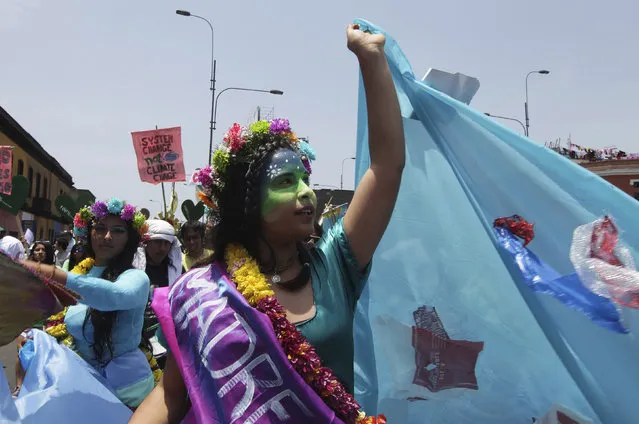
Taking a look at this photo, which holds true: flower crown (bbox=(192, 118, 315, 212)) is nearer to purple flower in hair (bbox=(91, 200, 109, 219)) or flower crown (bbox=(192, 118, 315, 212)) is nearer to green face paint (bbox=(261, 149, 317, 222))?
green face paint (bbox=(261, 149, 317, 222))

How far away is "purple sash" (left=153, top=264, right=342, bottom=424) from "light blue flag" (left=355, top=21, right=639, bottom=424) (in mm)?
659

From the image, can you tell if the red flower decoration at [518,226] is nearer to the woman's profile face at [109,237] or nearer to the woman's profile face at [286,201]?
the woman's profile face at [286,201]

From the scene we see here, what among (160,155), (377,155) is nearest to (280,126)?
(377,155)

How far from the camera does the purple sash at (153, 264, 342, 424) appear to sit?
55.4 inches

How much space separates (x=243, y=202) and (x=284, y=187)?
0.55 feet

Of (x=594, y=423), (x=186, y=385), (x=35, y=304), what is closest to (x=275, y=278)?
(x=186, y=385)

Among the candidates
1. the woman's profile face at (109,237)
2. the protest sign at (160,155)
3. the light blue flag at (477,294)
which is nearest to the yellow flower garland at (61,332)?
the woman's profile face at (109,237)

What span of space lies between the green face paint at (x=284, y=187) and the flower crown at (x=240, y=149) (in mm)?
83

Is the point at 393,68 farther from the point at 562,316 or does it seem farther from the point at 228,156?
the point at 562,316

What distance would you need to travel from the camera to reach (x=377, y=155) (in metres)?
1.58

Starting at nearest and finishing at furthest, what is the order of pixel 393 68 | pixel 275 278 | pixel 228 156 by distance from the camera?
1. pixel 275 278
2. pixel 228 156
3. pixel 393 68

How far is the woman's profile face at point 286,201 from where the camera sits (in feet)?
5.22

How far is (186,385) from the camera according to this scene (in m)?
1.51

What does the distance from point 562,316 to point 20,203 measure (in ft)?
11.8
